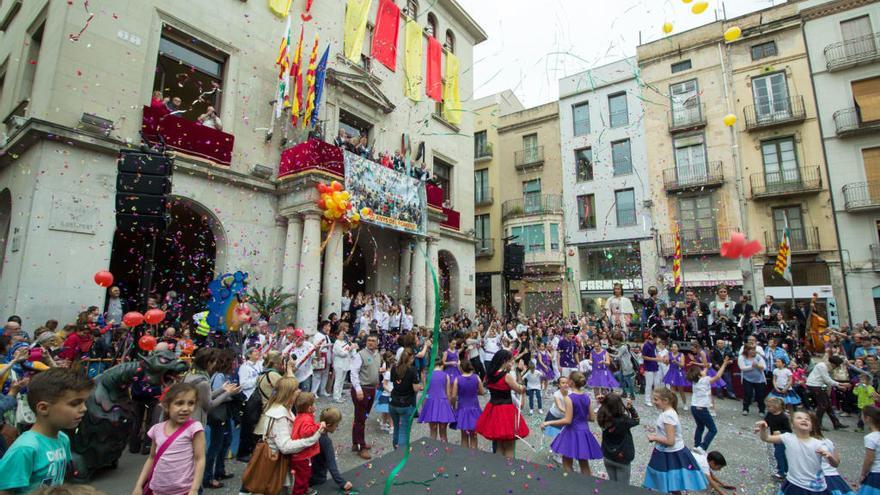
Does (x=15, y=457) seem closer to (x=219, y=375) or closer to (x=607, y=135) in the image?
(x=219, y=375)

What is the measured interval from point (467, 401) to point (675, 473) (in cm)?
288

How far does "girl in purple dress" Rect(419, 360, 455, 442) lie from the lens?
21.3 feet

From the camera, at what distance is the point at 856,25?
803 inches

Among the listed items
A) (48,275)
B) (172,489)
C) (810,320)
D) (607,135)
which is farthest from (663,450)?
(607,135)

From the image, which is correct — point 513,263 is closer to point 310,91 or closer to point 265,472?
point 310,91

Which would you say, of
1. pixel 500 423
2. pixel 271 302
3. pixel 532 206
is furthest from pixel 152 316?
pixel 532 206

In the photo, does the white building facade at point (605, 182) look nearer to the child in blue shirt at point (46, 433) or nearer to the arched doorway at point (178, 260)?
the arched doorway at point (178, 260)

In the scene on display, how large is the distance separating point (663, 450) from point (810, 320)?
14.0 meters

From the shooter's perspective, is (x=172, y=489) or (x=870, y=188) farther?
(x=870, y=188)

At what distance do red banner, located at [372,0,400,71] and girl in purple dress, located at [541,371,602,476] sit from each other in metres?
16.2

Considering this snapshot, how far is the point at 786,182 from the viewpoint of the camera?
69.2 feet

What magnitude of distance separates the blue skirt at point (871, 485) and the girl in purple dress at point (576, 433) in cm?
247

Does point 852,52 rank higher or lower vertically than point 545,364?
higher

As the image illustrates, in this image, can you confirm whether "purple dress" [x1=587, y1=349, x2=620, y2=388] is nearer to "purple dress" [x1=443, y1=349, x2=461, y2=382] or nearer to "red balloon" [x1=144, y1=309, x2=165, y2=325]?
"purple dress" [x1=443, y1=349, x2=461, y2=382]
